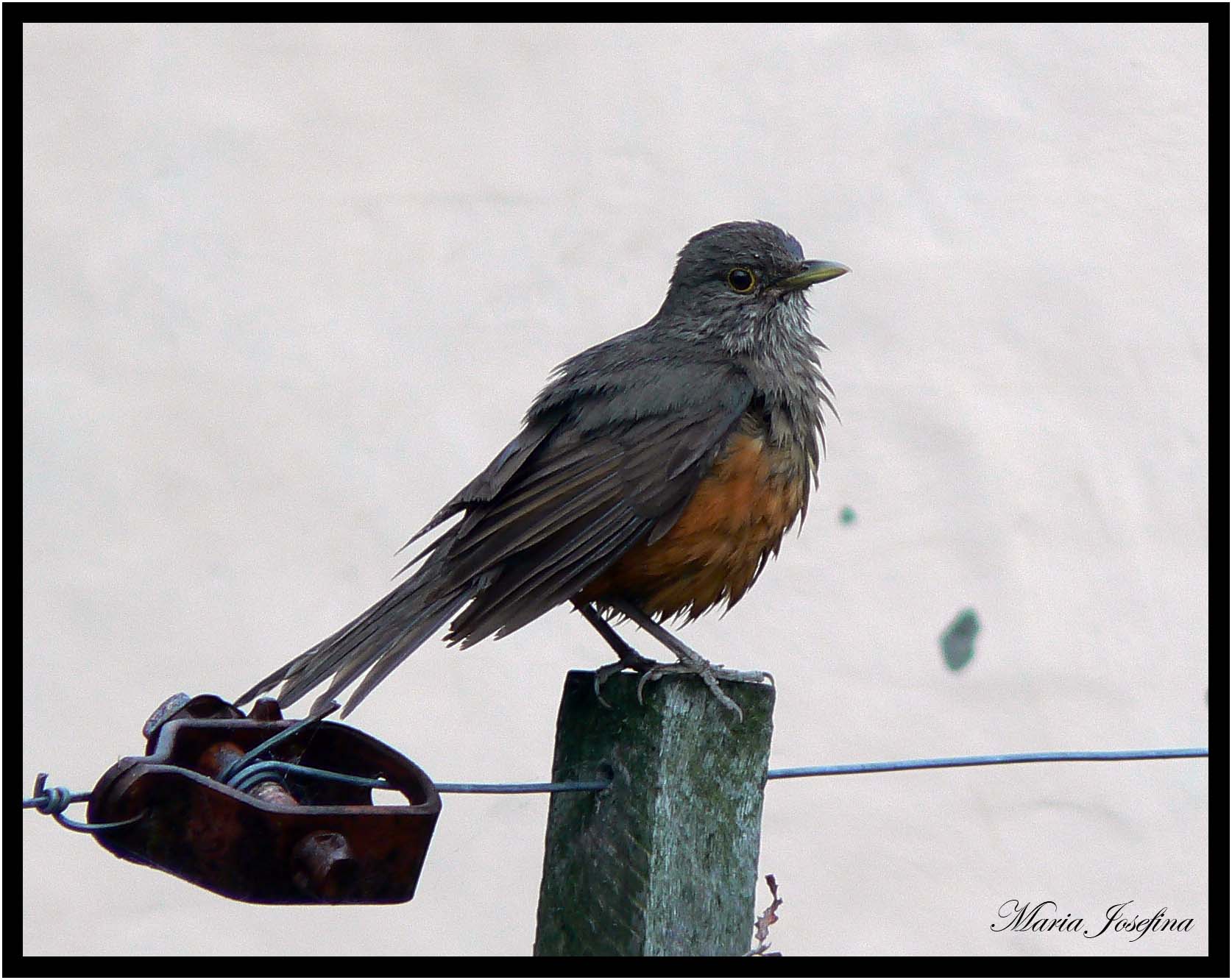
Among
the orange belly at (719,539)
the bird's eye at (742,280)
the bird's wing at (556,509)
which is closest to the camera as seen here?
the bird's wing at (556,509)

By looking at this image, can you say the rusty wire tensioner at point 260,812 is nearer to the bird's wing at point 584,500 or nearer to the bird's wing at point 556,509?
the bird's wing at point 556,509

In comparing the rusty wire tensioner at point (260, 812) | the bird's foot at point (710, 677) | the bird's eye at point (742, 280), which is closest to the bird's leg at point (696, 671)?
the bird's foot at point (710, 677)

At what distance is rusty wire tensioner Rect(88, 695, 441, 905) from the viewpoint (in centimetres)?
194

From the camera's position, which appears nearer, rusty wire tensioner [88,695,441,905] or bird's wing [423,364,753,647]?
rusty wire tensioner [88,695,441,905]

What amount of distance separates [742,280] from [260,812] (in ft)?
7.55

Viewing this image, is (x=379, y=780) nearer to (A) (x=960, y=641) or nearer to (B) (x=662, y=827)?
(B) (x=662, y=827)

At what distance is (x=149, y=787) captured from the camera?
1930mm

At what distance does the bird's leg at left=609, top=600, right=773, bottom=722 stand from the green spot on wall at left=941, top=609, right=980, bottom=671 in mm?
1354

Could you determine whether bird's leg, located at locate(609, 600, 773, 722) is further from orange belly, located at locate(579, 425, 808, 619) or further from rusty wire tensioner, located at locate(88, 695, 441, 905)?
rusty wire tensioner, located at locate(88, 695, 441, 905)

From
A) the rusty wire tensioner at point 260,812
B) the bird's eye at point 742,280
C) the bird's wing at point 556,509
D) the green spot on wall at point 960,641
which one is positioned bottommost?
the rusty wire tensioner at point 260,812

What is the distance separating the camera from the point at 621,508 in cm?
301

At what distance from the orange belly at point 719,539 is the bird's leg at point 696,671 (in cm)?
10

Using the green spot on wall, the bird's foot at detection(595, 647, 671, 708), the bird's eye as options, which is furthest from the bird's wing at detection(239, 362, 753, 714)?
the green spot on wall

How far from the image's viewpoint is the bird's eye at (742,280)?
12.6 feet
